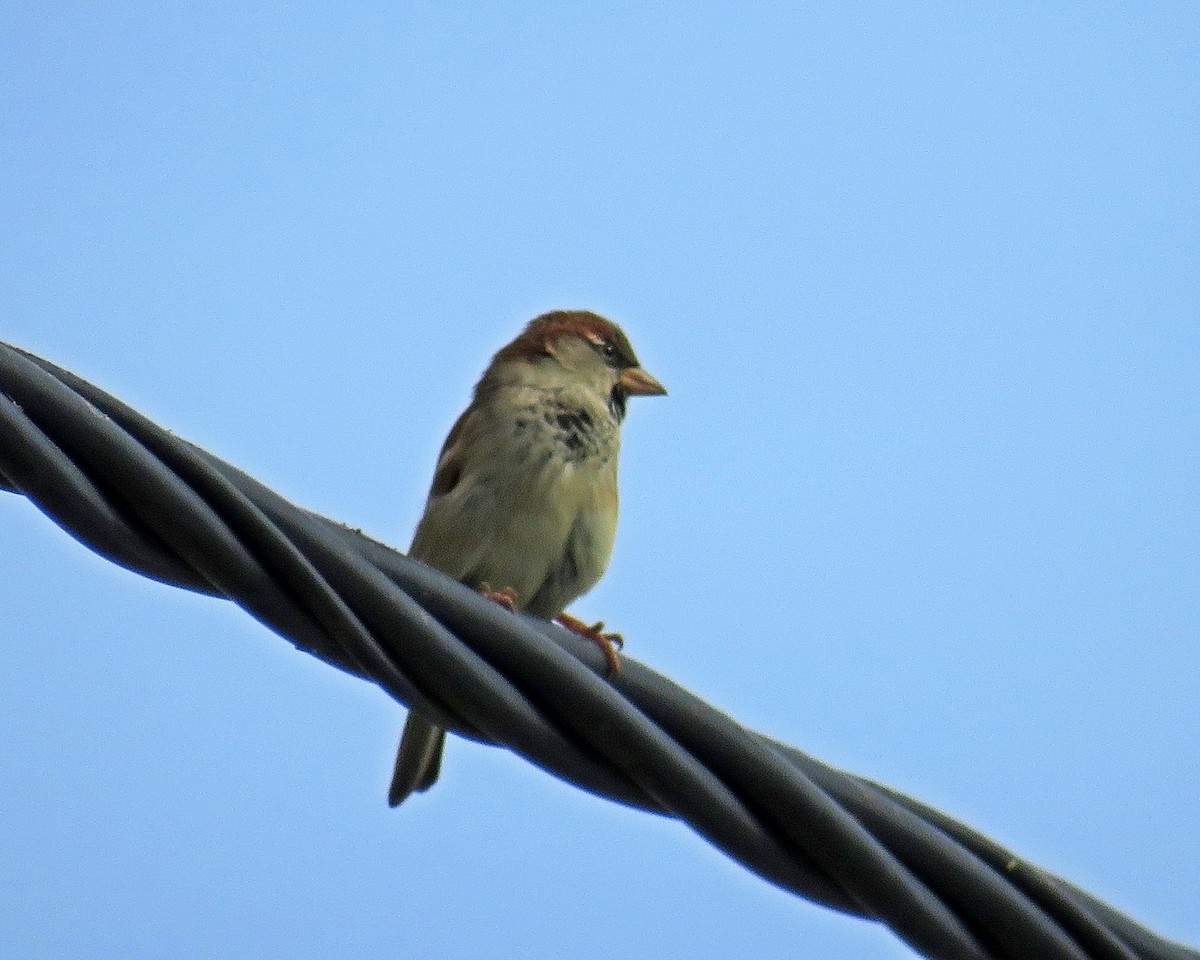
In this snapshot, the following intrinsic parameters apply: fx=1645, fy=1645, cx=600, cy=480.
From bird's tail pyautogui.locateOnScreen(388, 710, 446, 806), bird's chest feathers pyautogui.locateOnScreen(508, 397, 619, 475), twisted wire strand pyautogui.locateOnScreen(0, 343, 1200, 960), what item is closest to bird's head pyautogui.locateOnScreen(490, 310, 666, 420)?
bird's chest feathers pyautogui.locateOnScreen(508, 397, 619, 475)

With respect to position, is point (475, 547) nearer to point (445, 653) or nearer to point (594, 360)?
point (594, 360)

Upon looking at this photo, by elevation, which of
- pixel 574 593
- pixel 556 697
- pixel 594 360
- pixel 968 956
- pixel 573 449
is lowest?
pixel 968 956

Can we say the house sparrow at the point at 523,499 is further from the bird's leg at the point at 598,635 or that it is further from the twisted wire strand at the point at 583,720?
the twisted wire strand at the point at 583,720

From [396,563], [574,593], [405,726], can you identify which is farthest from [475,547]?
[396,563]

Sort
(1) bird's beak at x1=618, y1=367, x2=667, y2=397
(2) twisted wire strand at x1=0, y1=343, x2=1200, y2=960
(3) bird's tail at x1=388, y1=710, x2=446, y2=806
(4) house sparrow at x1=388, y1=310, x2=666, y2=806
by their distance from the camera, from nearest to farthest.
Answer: (2) twisted wire strand at x1=0, y1=343, x2=1200, y2=960, (4) house sparrow at x1=388, y1=310, x2=666, y2=806, (3) bird's tail at x1=388, y1=710, x2=446, y2=806, (1) bird's beak at x1=618, y1=367, x2=667, y2=397

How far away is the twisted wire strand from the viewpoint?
1818 mm

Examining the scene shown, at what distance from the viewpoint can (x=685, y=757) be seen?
6.43 ft

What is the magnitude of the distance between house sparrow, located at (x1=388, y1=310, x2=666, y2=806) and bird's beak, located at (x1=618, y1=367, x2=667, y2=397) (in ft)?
0.70

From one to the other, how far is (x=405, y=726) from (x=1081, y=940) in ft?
11.3

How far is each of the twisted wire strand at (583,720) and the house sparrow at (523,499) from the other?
7.69 feet

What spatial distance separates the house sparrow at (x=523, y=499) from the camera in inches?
181

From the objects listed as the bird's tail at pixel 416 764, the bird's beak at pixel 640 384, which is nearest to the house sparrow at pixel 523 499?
the bird's tail at pixel 416 764

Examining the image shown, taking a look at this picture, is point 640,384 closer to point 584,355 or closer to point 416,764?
point 584,355

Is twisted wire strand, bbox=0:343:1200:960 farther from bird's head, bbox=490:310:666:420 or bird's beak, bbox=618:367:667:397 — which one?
bird's beak, bbox=618:367:667:397
